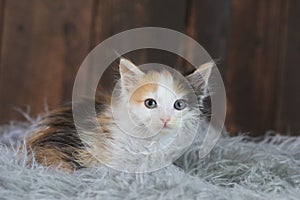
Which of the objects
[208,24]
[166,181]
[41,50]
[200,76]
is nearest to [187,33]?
[208,24]

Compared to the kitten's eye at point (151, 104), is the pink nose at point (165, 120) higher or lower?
lower

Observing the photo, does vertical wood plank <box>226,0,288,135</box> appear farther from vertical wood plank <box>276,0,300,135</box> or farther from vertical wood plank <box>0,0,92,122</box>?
vertical wood plank <box>0,0,92,122</box>

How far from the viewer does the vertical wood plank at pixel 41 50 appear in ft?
5.26

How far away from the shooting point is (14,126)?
4.93 ft

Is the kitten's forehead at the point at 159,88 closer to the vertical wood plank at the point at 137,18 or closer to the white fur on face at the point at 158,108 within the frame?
the white fur on face at the point at 158,108

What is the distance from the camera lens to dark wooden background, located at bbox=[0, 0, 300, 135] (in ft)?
5.28

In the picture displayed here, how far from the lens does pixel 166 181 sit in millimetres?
859

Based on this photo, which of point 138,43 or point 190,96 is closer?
point 190,96

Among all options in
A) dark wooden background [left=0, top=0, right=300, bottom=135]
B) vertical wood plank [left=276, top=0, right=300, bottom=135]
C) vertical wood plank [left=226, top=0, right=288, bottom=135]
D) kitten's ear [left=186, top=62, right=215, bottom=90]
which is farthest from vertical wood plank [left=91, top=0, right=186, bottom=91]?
kitten's ear [left=186, top=62, right=215, bottom=90]

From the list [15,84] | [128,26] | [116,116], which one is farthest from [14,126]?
[116,116]

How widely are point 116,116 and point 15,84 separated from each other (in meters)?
0.66

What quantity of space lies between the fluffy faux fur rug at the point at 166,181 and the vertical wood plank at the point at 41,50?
0.60 metres

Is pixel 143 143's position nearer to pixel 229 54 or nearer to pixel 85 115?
pixel 85 115

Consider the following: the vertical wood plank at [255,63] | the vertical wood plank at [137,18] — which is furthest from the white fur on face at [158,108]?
the vertical wood plank at [255,63]
